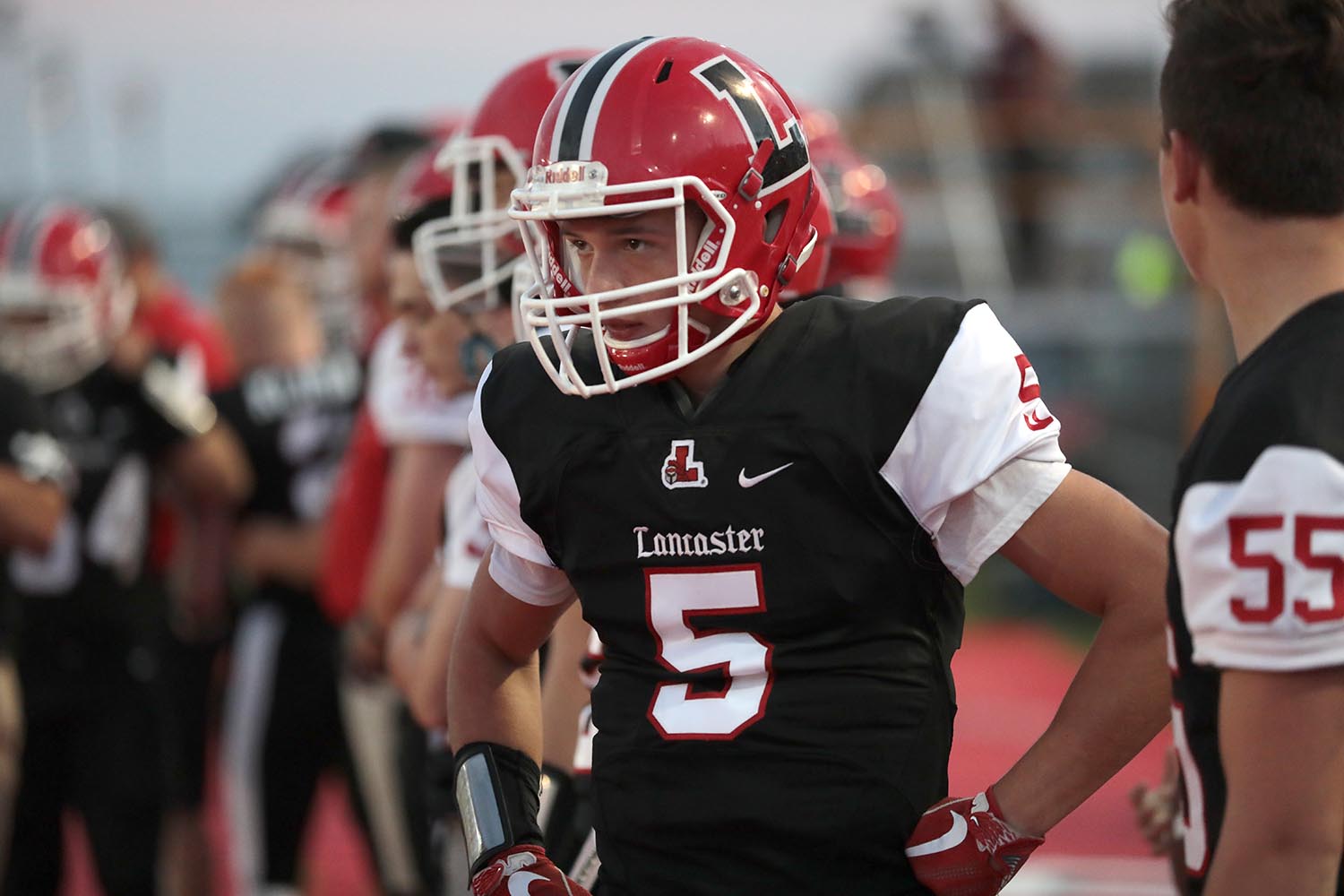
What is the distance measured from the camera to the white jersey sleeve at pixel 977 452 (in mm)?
1806

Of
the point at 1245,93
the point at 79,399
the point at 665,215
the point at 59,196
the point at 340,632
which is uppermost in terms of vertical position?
the point at 1245,93

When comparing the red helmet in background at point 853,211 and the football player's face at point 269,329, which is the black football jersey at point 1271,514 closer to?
the red helmet in background at point 853,211

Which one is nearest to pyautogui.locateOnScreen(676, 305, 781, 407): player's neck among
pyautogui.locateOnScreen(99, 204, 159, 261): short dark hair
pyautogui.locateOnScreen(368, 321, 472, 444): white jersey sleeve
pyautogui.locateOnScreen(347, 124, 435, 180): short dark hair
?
pyautogui.locateOnScreen(368, 321, 472, 444): white jersey sleeve

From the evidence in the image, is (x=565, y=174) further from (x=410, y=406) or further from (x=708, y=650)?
(x=410, y=406)

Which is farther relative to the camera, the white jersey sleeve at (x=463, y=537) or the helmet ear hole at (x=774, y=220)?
the white jersey sleeve at (x=463, y=537)

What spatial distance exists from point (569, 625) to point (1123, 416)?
7.44 m

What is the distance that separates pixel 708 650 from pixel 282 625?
3176mm

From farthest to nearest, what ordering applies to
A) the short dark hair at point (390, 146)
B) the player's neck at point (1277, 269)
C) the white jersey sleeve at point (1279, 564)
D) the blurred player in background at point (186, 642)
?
the blurred player in background at point (186, 642) → the short dark hair at point (390, 146) → the player's neck at point (1277, 269) → the white jersey sleeve at point (1279, 564)

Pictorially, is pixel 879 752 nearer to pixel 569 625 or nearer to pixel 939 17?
pixel 569 625

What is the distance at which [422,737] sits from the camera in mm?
3752

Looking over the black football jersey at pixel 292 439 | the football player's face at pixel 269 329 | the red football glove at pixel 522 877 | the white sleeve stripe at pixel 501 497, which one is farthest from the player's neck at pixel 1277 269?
the football player's face at pixel 269 329

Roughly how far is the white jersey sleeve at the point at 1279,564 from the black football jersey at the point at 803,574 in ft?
1.24

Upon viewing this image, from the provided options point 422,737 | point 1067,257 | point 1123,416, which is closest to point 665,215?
point 422,737

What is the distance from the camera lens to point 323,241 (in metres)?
6.07
